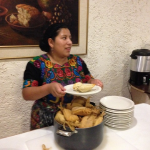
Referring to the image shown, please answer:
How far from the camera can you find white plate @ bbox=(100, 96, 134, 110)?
82 centimetres

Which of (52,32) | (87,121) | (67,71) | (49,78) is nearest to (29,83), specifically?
(49,78)

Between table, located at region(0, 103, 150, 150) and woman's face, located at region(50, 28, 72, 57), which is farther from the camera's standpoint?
woman's face, located at region(50, 28, 72, 57)

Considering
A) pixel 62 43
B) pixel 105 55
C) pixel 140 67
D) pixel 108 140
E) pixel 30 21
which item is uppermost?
pixel 30 21

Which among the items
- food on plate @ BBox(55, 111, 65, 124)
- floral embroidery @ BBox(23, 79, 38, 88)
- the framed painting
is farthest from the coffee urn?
food on plate @ BBox(55, 111, 65, 124)

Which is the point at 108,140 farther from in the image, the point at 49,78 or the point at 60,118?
the point at 49,78

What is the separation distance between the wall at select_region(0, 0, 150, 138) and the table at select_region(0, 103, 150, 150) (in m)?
0.72

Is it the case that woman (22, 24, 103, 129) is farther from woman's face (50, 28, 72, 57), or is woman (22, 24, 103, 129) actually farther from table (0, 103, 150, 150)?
table (0, 103, 150, 150)

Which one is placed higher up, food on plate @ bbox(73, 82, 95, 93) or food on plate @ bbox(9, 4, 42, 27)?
food on plate @ bbox(9, 4, 42, 27)

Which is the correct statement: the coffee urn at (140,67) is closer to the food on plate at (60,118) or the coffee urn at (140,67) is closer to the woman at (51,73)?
the woman at (51,73)

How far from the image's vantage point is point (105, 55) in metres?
1.79

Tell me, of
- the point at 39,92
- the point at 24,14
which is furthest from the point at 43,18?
the point at 39,92

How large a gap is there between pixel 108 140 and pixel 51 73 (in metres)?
0.58

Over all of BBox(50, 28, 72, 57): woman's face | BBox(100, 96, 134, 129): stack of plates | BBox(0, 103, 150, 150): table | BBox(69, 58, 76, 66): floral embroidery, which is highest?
BBox(50, 28, 72, 57): woman's face

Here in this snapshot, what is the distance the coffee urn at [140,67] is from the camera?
5.46 ft
